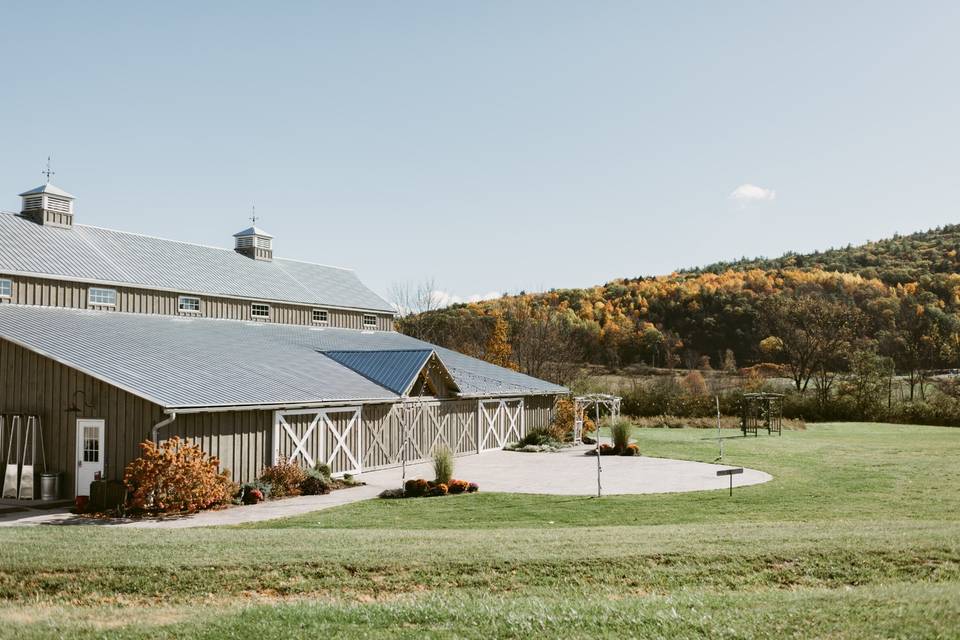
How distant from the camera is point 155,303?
29.4m

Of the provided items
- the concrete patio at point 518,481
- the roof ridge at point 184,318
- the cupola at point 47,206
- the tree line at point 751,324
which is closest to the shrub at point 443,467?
the concrete patio at point 518,481

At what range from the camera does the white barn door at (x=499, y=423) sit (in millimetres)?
32500

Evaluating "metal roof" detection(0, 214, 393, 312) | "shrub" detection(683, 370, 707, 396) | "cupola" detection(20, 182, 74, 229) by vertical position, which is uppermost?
"cupola" detection(20, 182, 74, 229)

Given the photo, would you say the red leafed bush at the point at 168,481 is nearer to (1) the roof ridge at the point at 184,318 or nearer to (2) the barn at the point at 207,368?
(2) the barn at the point at 207,368

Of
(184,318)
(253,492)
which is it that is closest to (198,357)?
(253,492)

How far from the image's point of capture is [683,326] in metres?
75.8

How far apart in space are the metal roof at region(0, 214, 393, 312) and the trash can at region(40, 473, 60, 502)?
27.5 ft

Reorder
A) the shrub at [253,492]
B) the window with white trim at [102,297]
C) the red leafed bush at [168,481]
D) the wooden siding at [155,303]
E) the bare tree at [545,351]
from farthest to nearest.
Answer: the bare tree at [545,351], the window with white trim at [102,297], the wooden siding at [155,303], the shrub at [253,492], the red leafed bush at [168,481]

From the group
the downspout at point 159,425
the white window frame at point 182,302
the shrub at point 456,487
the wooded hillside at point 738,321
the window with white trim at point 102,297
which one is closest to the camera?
the downspout at point 159,425

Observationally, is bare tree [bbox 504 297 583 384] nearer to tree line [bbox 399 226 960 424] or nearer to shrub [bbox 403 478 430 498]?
tree line [bbox 399 226 960 424]

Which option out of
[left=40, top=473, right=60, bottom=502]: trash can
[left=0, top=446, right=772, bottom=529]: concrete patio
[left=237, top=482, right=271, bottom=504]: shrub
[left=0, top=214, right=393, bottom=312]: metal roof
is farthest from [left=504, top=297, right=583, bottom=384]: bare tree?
[left=40, top=473, right=60, bottom=502]: trash can

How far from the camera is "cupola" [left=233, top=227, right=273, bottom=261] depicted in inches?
1501

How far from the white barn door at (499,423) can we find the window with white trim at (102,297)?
45.8 feet

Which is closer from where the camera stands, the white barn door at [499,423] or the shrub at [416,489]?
the shrub at [416,489]
